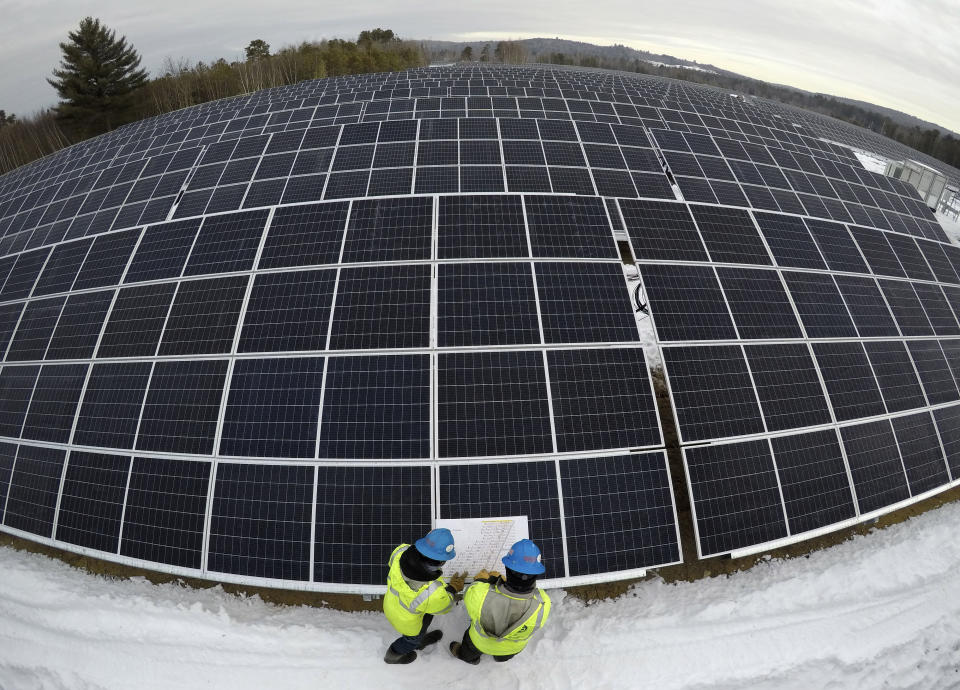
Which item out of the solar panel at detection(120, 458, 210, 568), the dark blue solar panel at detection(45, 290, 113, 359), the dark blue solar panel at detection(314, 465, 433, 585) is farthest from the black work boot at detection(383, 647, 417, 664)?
the dark blue solar panel at detection(45, 290, 113, 359)

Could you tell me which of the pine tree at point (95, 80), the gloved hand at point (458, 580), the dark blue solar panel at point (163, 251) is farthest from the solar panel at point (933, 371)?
the pine tree at point (95, 80)

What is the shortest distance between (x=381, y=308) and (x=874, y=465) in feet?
39.2

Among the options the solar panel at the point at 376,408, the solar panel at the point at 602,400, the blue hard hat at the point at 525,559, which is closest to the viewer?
the blue hard hat at the point at 525,559

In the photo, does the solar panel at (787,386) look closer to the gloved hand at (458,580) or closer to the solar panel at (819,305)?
the solar panel at (819,305)

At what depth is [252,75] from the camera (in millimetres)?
45250

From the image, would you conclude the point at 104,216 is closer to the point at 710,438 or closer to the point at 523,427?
the point at 523,427

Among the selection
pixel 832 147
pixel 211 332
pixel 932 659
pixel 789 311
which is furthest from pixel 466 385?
pixel 832 147

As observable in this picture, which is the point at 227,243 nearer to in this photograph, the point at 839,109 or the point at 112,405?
the point at 112,405

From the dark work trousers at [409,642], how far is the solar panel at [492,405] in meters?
2.90

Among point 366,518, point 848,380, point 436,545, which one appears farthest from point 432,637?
point 848,380

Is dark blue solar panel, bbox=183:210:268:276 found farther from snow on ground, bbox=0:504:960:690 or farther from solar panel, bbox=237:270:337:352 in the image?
snow on ground, bbox=0:504:960:690

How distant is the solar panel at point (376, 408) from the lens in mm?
7737

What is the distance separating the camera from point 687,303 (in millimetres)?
9312

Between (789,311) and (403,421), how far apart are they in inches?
389
